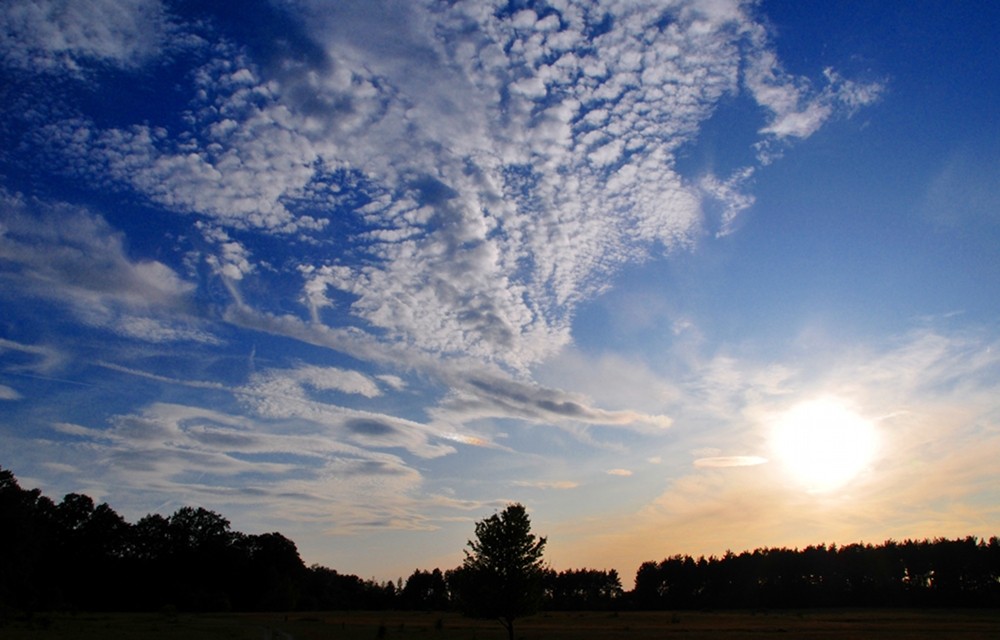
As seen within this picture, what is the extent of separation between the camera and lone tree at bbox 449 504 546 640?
4447 cm

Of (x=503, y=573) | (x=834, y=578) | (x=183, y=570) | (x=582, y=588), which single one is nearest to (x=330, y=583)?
(x=183, y=570)

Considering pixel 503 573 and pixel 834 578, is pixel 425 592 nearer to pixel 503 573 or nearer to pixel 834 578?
pixel 834 578

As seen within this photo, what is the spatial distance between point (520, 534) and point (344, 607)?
148 meters

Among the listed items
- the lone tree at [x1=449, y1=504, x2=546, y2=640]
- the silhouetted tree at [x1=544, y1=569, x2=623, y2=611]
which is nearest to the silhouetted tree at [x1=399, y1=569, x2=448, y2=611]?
the silhouetted tree at [x1=544, y1=569, x2=623, y2=611]

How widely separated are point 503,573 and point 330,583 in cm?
15457

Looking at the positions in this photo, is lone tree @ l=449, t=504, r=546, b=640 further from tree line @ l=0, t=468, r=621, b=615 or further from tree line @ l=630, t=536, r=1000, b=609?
tree line @ l=630, t=536, r=1000, b=609

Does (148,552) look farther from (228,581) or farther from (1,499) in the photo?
(1,499)

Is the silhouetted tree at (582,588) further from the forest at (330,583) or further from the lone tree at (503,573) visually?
the lone tree at (503,573)

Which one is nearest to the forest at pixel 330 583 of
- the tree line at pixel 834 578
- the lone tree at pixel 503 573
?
the tree line at pixel 834 578

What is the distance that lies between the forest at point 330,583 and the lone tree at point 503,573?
83.5 m

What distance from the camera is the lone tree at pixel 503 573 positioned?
44469mm

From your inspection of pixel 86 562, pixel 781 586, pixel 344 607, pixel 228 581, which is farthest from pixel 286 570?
pixel 781 586

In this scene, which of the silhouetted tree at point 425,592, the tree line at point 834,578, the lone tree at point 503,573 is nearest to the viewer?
the lone tree at point 503,573

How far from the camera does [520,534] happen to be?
45875 millimetres
